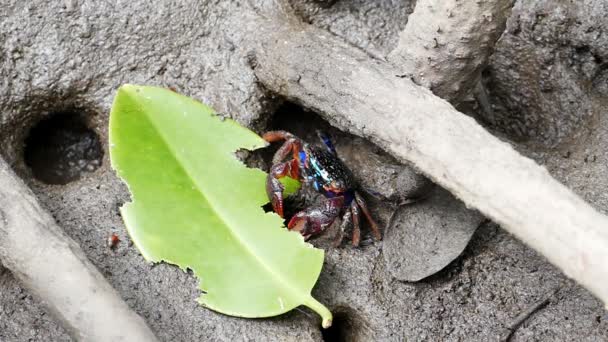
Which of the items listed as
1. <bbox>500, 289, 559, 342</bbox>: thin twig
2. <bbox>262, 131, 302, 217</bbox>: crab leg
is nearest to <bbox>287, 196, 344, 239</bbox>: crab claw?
<bbox>262, 131, 302, 217</bbox>: crab leg

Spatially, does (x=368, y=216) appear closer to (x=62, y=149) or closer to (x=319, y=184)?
(x=319, y=184)

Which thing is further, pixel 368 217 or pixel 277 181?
pixel 368 217

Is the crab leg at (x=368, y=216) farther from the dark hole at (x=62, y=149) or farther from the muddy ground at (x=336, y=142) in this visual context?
the dark hole at (x=62, y=149)

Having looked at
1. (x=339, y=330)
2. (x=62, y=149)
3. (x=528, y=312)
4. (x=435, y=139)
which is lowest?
(x=339, y=330)

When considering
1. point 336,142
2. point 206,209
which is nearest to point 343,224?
point 336,142

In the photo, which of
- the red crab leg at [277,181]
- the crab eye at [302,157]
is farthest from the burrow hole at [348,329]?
the crab eye at [302,157]

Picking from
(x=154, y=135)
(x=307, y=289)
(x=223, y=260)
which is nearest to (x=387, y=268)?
(x=307, y=289)
